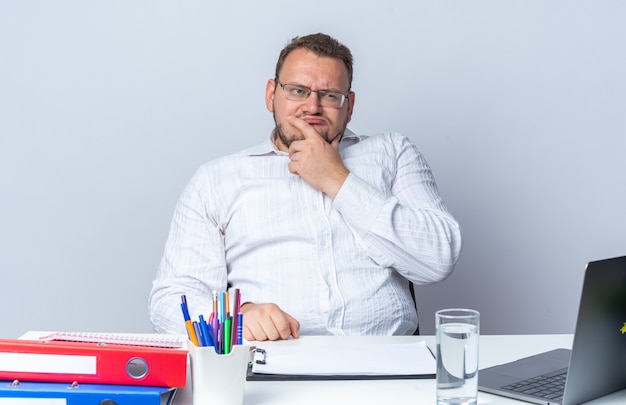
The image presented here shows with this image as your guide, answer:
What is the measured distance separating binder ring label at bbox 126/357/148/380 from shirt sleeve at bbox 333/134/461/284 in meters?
0.99

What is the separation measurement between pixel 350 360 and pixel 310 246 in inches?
27.9

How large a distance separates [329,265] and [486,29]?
130cm

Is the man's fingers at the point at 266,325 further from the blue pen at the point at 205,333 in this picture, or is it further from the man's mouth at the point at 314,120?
the man's mouth at the point at 314,120

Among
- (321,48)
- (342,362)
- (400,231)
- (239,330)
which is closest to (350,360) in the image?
(342,362)

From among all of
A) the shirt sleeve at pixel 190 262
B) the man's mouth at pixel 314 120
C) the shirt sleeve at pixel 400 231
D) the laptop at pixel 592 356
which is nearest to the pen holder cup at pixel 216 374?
the laptop at pixel 592 356

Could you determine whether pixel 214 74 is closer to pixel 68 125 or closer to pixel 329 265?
pixel 68 125

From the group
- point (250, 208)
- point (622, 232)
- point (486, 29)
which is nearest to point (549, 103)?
point (486, 29)

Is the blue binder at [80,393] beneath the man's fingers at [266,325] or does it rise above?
above

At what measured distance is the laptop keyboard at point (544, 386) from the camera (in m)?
1.26

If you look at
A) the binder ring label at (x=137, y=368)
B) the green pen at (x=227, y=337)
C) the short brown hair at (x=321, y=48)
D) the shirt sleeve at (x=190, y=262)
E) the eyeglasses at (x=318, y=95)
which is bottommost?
the shirt sleeve at (x=190, y=262)

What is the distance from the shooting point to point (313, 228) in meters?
2.13

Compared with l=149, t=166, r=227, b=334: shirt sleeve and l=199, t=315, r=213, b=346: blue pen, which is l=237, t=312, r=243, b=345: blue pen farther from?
l=149, t=166, r=227, b=334: shirt sleeve

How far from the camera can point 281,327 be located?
162cm

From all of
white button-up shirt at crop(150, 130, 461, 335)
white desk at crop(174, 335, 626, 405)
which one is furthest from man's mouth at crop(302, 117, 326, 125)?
white desk at crop(174, 335, 626, 405)
